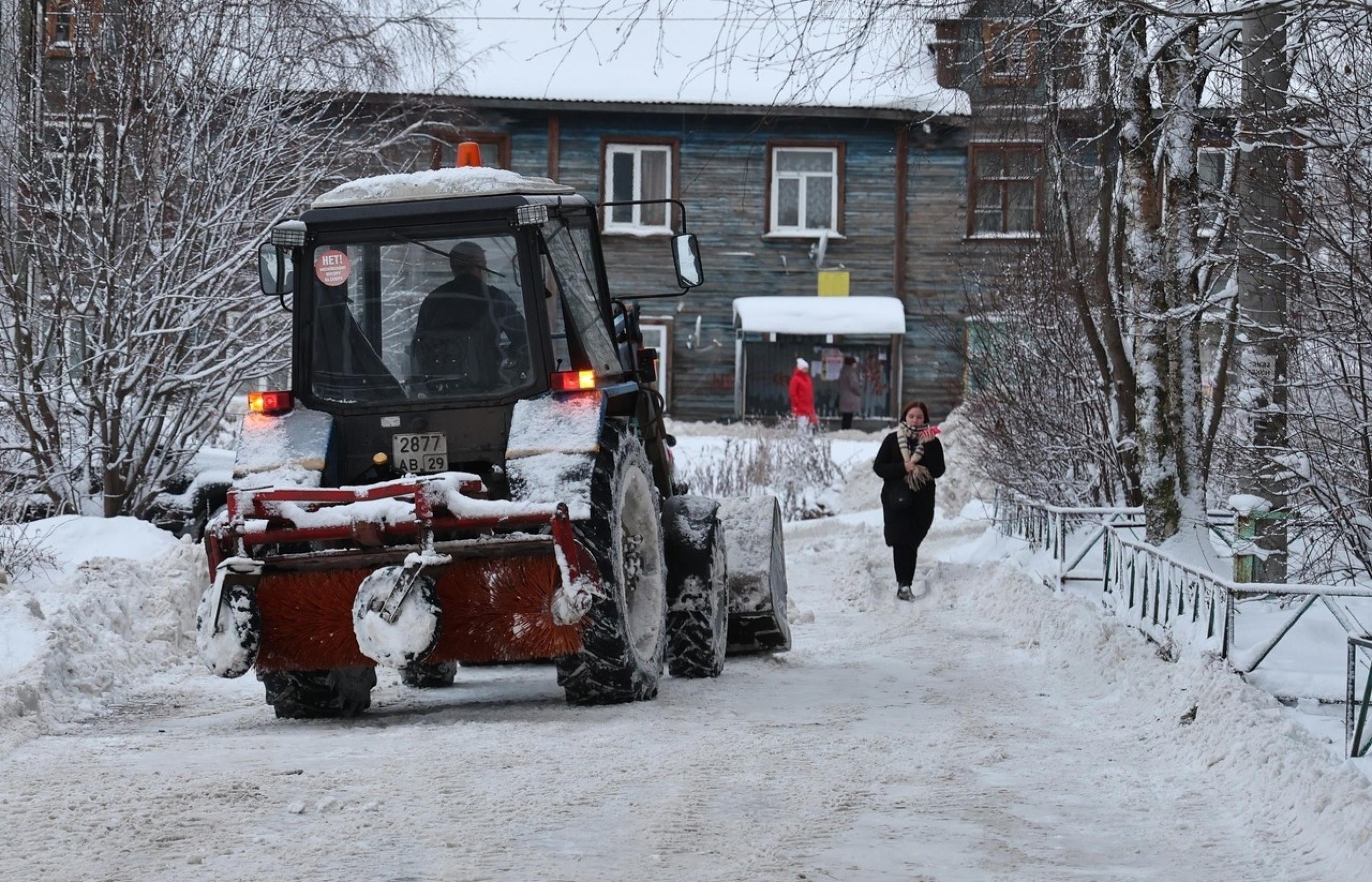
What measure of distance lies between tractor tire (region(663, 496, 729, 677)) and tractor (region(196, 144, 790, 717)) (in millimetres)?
11

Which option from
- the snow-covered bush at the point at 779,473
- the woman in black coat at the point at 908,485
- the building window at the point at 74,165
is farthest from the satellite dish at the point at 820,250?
the building window at the point at 74,165

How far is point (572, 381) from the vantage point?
8.30 metres

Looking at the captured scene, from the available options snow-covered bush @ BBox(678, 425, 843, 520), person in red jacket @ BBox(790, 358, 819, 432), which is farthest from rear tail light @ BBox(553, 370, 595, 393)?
person in red jacket @ BBox(790, 358, 819, 432)

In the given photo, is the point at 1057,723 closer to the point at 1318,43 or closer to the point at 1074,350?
the point at 1318,43

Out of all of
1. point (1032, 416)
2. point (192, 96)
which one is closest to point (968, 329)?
point (1032, 416)

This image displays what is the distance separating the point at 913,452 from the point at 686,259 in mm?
5954

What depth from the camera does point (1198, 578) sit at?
337 inches

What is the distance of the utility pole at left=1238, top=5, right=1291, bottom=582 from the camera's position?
941cm

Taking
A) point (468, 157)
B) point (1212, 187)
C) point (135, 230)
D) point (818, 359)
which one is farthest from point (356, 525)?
point (818, 359)

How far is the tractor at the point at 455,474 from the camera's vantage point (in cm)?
766

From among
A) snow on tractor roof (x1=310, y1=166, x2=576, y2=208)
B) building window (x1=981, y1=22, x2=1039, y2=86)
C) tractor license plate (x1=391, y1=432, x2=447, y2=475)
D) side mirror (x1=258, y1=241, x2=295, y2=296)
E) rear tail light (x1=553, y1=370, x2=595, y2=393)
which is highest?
building window (x1=981, y1=22, x2=1039, y2=86)

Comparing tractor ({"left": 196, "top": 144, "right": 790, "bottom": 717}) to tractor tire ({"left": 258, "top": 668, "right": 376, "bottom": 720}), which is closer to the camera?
tractor ({"left": 196, "top": 144, "right": 790, "bottom": 717})

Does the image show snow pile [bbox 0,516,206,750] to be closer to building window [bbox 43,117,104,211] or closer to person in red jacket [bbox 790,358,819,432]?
building window [bbox 43,117,104,211]

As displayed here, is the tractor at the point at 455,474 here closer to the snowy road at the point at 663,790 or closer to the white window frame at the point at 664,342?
the snowy road at the point at 663,790
